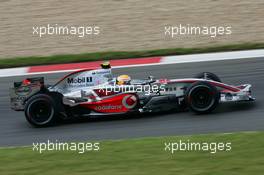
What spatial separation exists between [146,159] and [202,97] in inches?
96.5

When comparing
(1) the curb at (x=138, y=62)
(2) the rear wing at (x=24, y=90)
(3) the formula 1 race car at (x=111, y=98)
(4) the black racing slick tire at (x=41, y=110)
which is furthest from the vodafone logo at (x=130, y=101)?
(1) the curb at (x=138, y=62)

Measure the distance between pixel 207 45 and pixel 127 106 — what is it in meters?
5.75

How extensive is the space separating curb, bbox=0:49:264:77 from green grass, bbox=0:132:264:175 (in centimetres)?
542

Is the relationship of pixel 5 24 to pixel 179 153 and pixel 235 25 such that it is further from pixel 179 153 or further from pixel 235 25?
pixel 179 153

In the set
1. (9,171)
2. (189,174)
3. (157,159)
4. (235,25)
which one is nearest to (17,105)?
(9,171)

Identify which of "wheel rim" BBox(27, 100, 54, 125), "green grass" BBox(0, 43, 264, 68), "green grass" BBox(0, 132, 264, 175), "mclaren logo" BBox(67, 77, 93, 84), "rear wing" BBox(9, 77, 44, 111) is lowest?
"green grass" BBox(0, 132, 264, 175)

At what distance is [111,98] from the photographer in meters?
→ 11.2

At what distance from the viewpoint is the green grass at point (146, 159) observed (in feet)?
27.1

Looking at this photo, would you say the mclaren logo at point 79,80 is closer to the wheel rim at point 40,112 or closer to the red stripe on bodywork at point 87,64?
the wheel rim at point 40,112

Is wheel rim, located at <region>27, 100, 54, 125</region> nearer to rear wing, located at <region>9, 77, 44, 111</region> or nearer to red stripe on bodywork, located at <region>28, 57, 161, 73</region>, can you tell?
rear wing, located at <region>9, 77, 44, 111</region>

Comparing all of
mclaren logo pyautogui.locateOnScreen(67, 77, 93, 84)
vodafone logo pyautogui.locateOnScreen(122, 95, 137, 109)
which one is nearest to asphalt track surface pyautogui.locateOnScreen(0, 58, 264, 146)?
vodafone logo pyautogui.locateOnScreen(122, 95, 137, 109)

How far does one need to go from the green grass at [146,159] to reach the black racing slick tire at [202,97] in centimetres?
109

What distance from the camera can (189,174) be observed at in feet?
26.2

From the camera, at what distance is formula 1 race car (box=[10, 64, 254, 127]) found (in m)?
11.1
